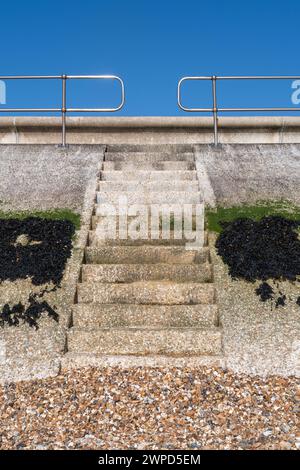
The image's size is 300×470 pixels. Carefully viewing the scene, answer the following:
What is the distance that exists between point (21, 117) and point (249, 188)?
16.3 feet

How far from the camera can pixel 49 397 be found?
3.64 m

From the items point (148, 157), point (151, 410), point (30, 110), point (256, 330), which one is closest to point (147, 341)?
point (151, 410)

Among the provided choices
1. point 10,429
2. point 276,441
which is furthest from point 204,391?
point 10,429

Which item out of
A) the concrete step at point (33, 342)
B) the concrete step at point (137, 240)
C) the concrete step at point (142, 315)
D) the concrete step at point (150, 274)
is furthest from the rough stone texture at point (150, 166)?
the concrete step at point (33, 342)

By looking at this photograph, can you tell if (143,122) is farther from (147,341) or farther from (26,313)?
Answer: (147,341)

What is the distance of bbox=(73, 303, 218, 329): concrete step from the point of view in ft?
14.8

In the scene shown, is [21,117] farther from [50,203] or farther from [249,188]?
[249,188]

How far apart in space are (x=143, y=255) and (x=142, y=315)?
3.12 ft

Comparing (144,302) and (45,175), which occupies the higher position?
(45,175)

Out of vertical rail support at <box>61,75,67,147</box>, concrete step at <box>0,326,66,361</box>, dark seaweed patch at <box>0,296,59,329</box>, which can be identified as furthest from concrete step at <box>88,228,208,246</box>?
vertical rail support at <box>61,75,67,147</box>

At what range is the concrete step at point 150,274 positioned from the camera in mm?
5000

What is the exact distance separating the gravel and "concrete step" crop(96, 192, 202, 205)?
8.98ft

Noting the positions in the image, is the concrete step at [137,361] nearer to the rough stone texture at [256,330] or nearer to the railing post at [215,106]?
the rough stone texture at [256,330]

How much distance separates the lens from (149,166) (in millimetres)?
7160
